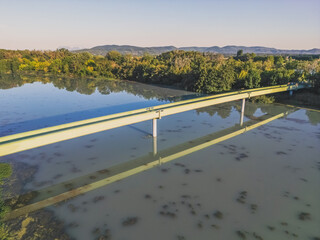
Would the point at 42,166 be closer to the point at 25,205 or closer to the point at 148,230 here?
the point at 25,205

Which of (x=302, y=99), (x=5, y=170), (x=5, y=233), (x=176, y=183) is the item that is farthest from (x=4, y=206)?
(x=302, y=99)

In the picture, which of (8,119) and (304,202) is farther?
(8,119)

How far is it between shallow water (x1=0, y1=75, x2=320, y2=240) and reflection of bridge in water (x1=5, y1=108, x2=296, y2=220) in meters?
0.05

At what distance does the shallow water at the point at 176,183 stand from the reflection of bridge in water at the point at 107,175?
0.17 feet

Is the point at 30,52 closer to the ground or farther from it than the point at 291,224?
farther from it

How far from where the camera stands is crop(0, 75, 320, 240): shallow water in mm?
6898

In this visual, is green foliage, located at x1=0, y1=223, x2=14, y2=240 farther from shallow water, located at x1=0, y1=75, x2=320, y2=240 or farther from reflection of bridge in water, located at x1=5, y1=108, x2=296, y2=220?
reflection of bridge in water, located at x1=5, y1=108, x2=296, y2=220

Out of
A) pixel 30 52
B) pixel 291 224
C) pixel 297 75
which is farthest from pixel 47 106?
pixel 30 52

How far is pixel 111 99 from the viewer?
28.2m

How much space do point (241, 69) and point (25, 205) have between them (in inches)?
1365

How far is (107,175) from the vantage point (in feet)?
32.1

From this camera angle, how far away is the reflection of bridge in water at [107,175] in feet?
26.3

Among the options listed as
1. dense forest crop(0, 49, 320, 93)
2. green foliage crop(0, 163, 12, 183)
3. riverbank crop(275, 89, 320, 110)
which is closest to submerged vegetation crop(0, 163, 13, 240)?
green foliage crop(0, 163, 12, 183)

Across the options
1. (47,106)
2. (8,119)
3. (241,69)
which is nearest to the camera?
(8,119)
